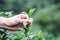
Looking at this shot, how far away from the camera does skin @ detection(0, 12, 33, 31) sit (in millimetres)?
2541

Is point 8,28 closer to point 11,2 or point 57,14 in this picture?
point 57,14

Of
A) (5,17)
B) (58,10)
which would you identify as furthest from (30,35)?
(58,10)

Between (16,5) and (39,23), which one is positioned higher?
(16,5)

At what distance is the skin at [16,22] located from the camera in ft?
8.34

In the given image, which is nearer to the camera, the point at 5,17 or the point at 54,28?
the point at 5,17

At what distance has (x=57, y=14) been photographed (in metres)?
12.3

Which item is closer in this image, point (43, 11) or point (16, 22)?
point (16, 22)

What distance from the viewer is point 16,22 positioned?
100 inches

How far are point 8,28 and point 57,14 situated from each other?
32.2 ft

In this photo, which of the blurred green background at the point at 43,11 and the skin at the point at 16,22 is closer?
the skin at the point at 16,22

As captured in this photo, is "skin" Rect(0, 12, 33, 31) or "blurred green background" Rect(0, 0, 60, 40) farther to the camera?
"blurred green background" Rect(0, 0, 60, 40)

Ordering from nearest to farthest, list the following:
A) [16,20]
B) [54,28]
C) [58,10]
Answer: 1. [16,20]
2. [54,28]
3. [58,10]

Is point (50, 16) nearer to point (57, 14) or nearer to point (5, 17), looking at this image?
point (57, 14)

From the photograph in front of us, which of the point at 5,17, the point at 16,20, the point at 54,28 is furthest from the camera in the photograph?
the point at 54,28
